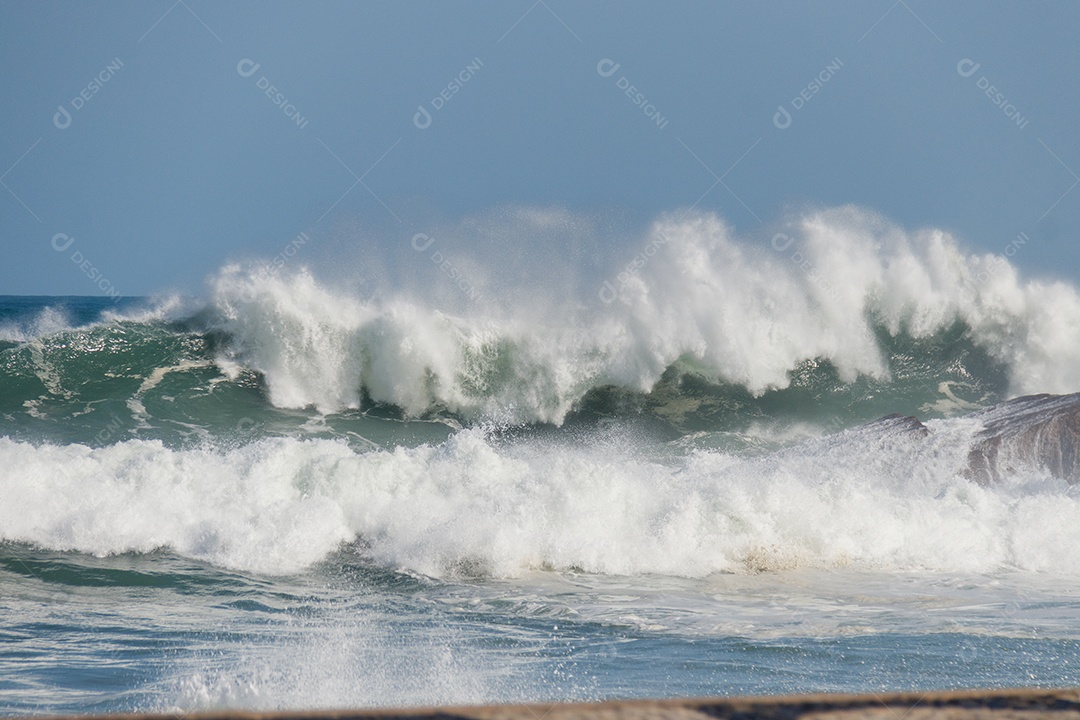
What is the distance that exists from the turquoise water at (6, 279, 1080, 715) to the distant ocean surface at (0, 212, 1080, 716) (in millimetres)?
45

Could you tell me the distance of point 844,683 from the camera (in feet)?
15.4

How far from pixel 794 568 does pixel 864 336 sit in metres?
12.1

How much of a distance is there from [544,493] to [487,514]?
2.49 feet

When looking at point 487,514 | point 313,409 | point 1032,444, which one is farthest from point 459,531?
point 1032,444

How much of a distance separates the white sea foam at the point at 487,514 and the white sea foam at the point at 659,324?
19.5 ft

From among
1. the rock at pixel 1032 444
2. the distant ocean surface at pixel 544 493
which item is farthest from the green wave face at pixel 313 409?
the rock at pixel 1032 444

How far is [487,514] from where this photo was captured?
28.6 ft

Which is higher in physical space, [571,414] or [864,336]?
[864,336]

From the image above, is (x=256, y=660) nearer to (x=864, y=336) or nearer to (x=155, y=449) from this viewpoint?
(x=155, y=449)

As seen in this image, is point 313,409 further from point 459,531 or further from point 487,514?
point 459,531

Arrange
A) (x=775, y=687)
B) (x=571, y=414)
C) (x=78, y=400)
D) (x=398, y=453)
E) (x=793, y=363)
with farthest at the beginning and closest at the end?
(x=793, y=363)
(x=571, y=414)
(x=78, y=400)
(x=398, y=453)
(x=775, y=687)

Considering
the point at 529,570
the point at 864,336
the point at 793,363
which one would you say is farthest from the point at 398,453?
the point at 864,336

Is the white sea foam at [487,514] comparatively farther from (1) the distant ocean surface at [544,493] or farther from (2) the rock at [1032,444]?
(2) the rock at [1032,444]

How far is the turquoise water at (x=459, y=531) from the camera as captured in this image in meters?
5.09
